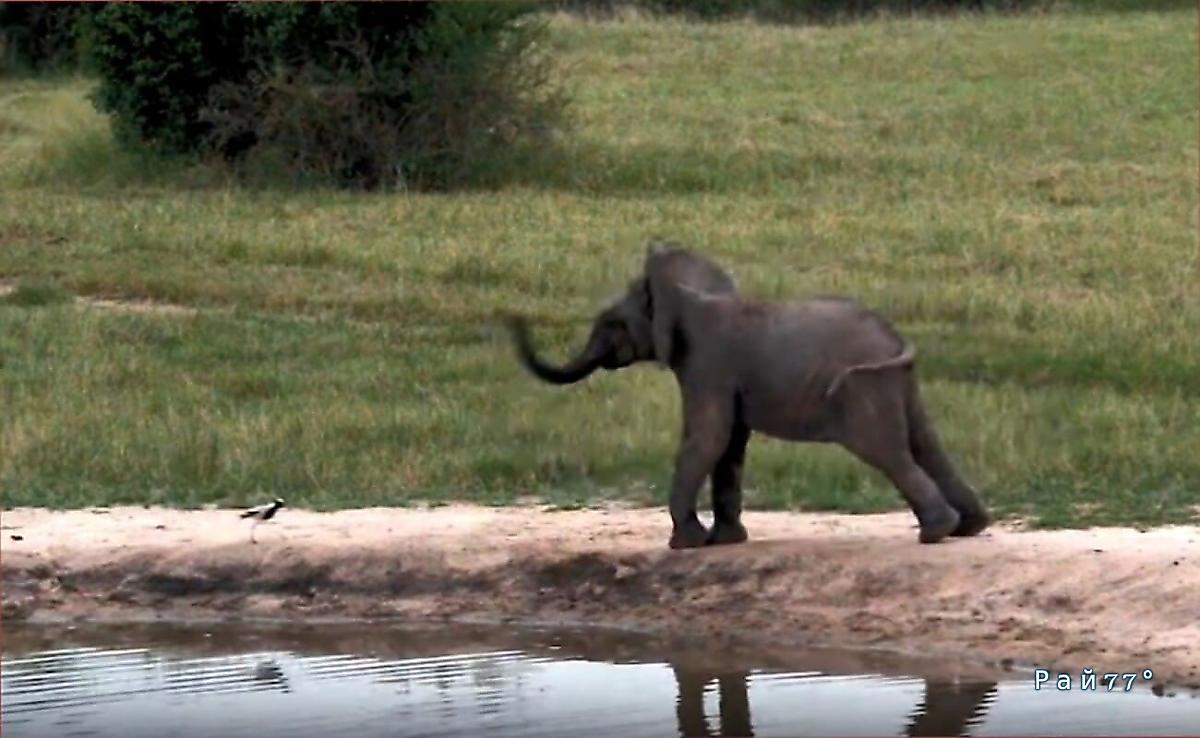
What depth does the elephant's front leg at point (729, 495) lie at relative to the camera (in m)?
8.92

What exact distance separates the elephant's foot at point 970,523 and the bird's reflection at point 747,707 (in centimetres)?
111

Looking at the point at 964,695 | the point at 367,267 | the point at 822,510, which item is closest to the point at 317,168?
the point at 367,267

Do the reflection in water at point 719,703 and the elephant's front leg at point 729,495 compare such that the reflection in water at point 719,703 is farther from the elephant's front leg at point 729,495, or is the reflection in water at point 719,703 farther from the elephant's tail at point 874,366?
the elephant's tail at point 874,366

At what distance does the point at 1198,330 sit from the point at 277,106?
1153cm

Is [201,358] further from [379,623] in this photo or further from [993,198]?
[993,198]

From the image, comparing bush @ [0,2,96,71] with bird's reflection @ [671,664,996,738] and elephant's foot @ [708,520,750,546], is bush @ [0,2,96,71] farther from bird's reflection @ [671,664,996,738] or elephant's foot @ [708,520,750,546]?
bird's reflection @ [671,664,996,738]

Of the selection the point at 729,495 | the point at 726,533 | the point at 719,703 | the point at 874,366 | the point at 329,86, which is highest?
the point at 874,366

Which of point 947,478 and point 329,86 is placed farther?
point 329,86

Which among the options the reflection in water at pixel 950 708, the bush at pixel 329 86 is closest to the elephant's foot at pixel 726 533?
the reflection in water at pixel 950 708

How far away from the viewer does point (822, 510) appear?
32.1 feet

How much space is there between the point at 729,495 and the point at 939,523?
85cm

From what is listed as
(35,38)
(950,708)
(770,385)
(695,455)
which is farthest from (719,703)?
(35,38)

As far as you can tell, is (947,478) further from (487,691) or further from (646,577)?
(487,691)

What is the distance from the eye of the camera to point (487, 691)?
784 cm
